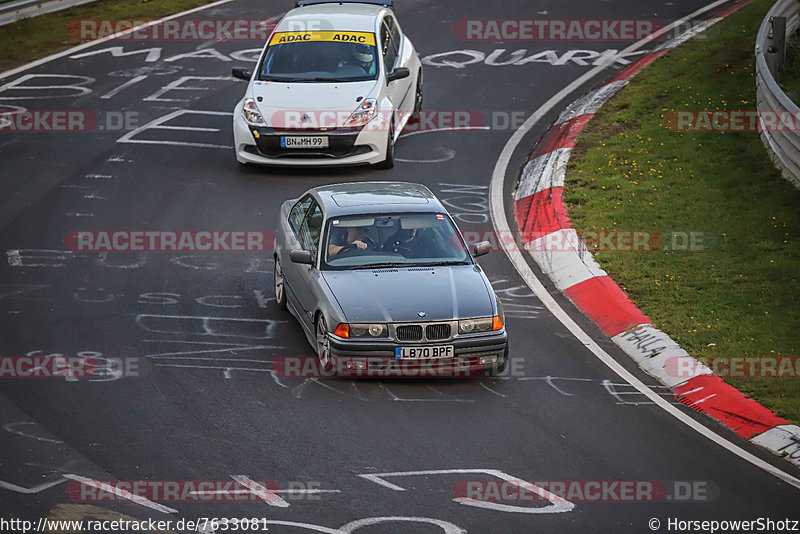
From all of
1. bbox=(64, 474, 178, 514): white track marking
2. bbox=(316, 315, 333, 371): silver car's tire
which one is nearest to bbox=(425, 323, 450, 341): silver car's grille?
bbox=(316, 315, 333, 371): silver car's tire

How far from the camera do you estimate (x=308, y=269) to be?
10953 mm

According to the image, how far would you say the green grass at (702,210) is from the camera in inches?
437

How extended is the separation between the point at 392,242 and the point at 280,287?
5.24ft

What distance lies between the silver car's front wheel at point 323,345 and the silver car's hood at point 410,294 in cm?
30

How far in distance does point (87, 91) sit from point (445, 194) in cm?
781

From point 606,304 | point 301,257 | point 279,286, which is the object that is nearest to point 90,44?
point 279,286

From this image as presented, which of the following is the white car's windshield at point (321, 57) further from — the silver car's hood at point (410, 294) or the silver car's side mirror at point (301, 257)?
the silver car's hood at point (410, 294)

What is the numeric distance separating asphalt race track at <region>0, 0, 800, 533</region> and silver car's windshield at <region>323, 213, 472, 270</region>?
1.00m

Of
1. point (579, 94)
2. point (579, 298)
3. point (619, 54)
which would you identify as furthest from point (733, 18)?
point (579, 298)

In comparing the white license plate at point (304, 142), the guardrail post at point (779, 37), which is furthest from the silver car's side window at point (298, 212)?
the guardrail post at point (779, 37)

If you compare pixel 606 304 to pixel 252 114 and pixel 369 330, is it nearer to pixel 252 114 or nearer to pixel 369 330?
pixel 369 330

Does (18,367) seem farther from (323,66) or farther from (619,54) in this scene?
(619,54)

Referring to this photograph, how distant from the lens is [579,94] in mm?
20000

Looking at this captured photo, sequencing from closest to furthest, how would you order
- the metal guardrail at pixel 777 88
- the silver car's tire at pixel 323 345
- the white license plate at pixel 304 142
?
the silver car's tire at pixel 323 345, the metal guardrail at pixel 777 88, the white license plate at pixel 304 142
